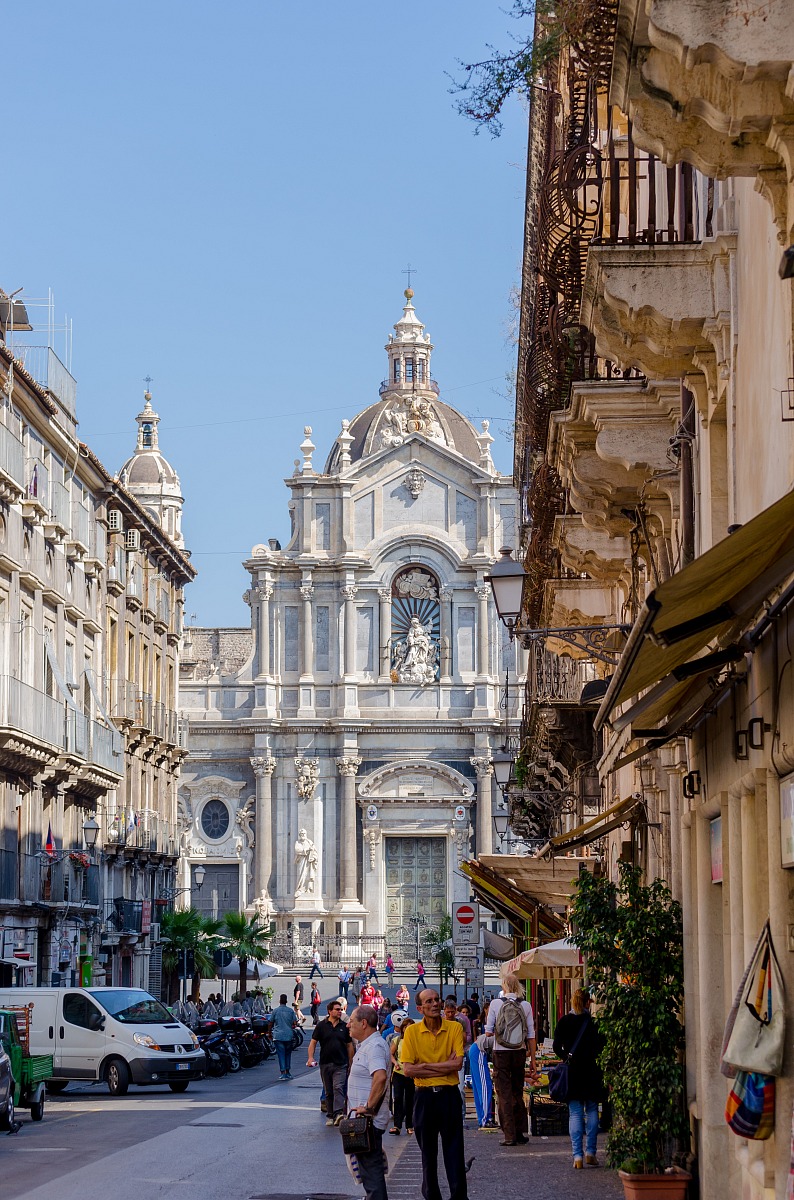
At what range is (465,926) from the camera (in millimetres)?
27578

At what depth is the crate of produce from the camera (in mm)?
18938

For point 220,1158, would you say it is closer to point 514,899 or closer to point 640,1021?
point 640,1021

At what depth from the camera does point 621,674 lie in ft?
28.6

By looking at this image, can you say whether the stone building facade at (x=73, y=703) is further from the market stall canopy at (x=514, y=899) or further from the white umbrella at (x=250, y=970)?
the market stall canopy at (x=514, y=899)

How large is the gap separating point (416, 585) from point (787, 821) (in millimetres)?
59309

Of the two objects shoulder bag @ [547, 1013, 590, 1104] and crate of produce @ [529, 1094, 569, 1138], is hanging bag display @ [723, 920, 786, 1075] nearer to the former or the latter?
shoulder bag @ [547, 1013, 590, 1104]

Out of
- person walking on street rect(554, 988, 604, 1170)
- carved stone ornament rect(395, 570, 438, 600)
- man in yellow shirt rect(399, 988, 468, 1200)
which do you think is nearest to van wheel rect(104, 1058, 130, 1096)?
person walking on street rect(554, 988, 604, 1170)

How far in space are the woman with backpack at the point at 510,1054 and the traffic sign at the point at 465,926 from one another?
9144 millimetres

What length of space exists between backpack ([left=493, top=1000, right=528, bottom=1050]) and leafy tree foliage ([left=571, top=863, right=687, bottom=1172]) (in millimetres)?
3345

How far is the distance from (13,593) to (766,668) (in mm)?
28860

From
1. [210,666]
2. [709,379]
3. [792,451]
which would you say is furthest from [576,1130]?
[210,666]

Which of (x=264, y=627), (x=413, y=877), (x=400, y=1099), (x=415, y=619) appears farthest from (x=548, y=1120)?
(x=264, y=627)

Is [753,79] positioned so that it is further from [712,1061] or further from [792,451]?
[712,1061]

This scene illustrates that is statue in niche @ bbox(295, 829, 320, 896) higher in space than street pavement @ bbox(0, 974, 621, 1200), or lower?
higher
